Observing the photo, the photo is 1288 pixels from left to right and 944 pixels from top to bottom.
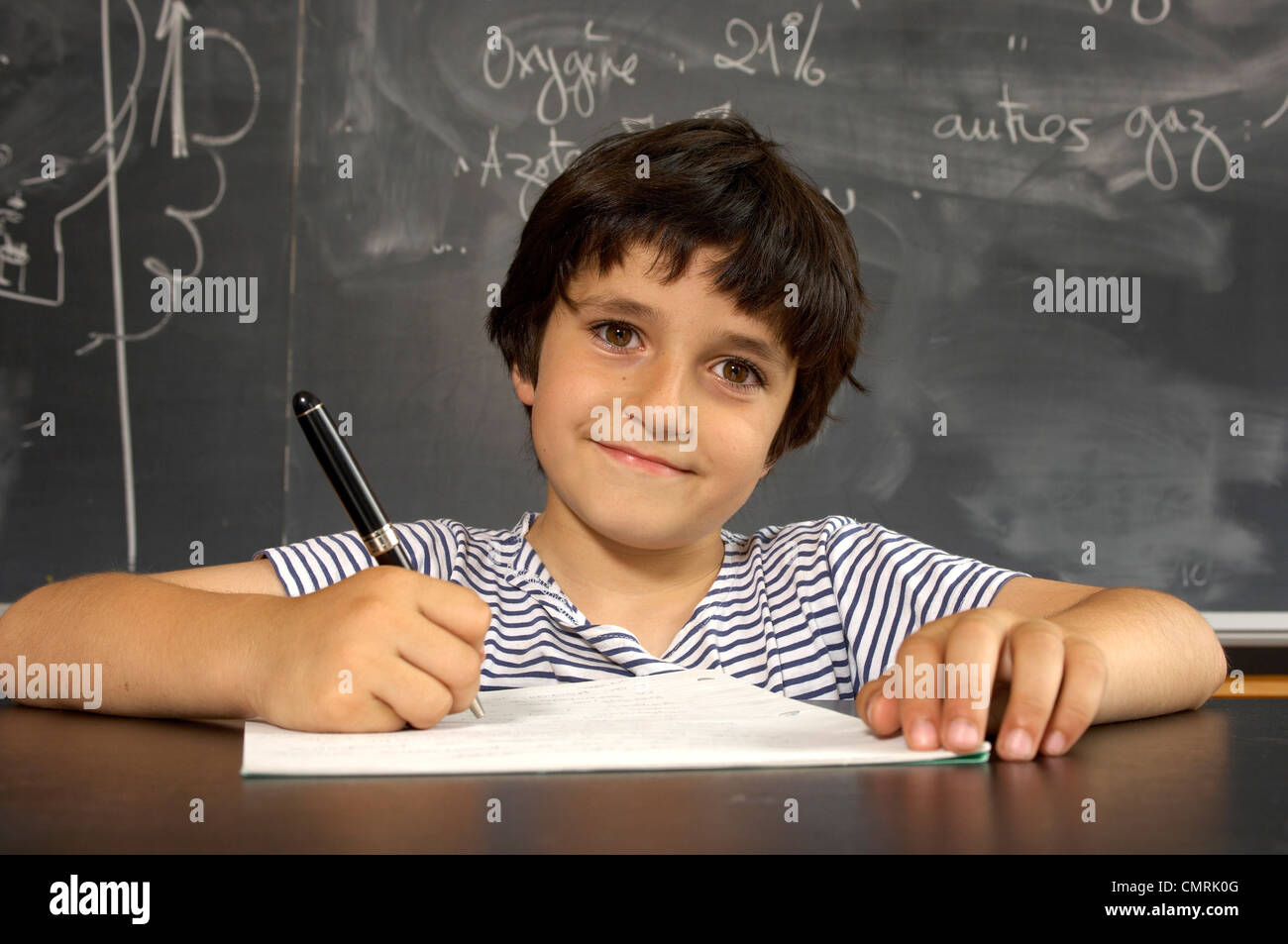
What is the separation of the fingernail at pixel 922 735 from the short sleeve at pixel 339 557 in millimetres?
537

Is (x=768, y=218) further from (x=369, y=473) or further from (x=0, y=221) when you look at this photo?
(x=0, y=221)

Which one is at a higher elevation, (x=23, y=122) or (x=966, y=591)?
(x=23, y=122)

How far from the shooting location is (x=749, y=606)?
1.05 m

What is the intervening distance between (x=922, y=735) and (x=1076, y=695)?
0.10 m

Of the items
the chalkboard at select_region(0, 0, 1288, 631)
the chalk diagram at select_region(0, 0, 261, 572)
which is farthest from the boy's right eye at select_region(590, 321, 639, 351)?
the chalk diagram at select_region(0, 0, 261, 572)

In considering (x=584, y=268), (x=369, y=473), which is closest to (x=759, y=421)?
(x=584, y=268)

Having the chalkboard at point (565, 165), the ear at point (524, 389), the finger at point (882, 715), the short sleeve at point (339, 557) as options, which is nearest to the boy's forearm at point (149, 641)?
the short sleeve at point (339, 557)

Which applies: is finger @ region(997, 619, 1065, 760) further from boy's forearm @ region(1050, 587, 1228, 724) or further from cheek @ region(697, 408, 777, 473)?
cheek @ region(697, 408, 777, 473)

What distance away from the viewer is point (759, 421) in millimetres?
978

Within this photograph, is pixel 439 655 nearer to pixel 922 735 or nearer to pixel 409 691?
pixel 409 691

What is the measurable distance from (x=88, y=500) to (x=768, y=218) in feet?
4.51

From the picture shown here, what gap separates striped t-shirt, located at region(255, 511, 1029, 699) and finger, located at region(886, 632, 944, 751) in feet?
1.14

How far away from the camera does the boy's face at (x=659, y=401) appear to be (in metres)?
0.94

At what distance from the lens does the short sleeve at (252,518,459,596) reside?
95 cm
